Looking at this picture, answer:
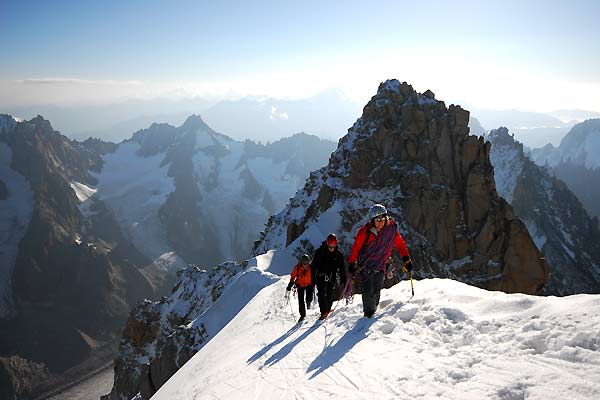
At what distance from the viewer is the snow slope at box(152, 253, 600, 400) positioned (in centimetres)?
575

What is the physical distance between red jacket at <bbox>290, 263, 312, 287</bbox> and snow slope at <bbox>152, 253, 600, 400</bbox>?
201 centimetres

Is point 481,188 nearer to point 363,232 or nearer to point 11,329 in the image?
point 363,232

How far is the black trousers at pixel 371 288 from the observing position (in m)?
10.2

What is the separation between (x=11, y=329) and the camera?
138m

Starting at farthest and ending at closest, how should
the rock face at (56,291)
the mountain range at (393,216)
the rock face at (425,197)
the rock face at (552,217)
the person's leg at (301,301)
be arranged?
the rock face at (56,291) < the rock face at (552,217) < the rock face at (425,197) < the mountain range at (393,216) < the person's leg at (301,301)

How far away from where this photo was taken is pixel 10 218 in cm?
17662

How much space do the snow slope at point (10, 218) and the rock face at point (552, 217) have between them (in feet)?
574

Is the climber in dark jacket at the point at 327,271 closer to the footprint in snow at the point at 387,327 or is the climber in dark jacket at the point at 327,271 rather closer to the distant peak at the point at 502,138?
the footprint in snow at the point at 387,327

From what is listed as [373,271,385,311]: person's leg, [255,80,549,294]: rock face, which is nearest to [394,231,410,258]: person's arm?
[373,271,385,311]: person's leg

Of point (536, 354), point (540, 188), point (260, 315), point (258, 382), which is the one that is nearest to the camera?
point (536, 354)

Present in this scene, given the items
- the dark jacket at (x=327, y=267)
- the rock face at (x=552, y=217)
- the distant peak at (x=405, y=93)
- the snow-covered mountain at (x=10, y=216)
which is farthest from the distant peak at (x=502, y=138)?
the snow-covered mountain at (x=10, y=216)

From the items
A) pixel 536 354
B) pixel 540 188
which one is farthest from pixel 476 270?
pixel 540 188

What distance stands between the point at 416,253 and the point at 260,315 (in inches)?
1000

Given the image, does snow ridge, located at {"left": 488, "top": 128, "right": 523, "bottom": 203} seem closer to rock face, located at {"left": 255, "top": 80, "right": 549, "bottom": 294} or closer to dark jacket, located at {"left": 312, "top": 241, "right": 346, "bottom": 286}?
rock face, located at {"left": 255, "top": 80, "right": 549, "bottom": 294}
